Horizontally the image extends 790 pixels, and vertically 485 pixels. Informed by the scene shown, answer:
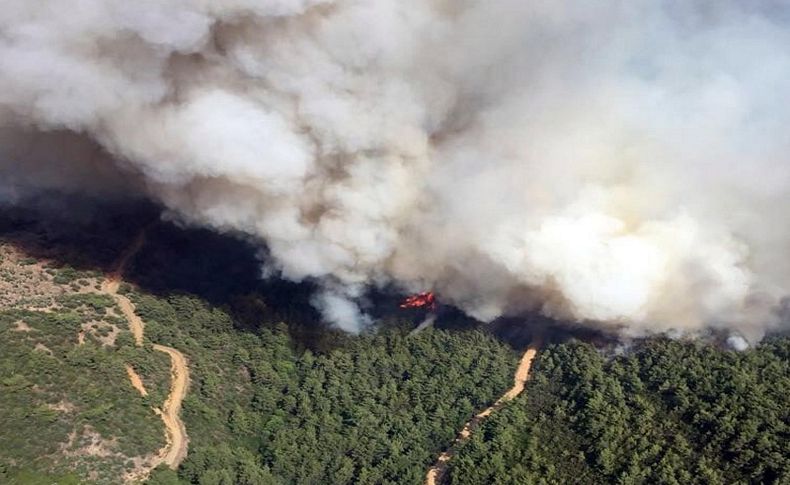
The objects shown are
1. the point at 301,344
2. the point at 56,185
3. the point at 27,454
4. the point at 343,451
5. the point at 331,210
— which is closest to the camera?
the point at 27,454

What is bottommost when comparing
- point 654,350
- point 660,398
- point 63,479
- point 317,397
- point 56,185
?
point 63,479

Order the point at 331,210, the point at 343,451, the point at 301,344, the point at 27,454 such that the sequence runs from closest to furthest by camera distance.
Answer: the point at 27,454 → the point at 331,210 → the point at 343,451 → the point at 301,344

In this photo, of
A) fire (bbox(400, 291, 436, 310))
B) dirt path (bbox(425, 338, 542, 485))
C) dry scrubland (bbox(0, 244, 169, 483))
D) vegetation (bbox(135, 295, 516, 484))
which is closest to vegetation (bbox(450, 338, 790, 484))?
dirt path (bbox(425, 338, 542, 485))

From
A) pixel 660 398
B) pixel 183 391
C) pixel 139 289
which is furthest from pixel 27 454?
pixel 660 398

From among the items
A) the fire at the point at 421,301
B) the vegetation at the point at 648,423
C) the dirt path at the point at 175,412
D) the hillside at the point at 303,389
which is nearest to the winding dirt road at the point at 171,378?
the dirt path at the point at 175,412

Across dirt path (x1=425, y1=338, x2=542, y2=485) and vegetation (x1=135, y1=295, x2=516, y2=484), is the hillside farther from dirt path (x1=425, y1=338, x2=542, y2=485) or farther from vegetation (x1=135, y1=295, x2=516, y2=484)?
dirt path (x1=425, y1=338, x2=542, y2=485)

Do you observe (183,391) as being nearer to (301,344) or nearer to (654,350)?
(301,344)

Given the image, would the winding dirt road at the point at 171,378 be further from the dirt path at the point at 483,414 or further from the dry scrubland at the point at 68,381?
the dirt path at the point at 483,414
